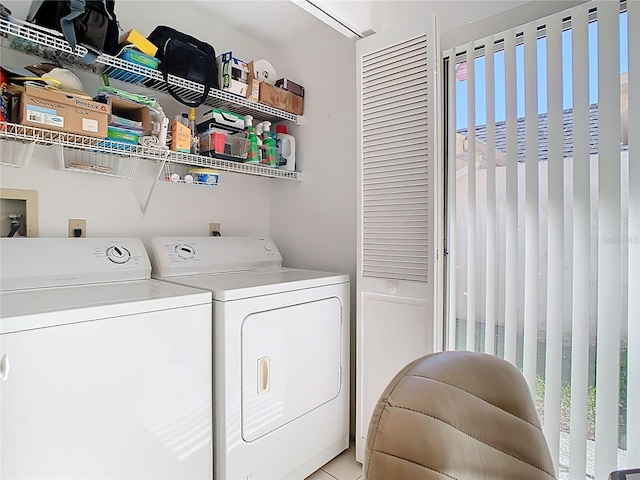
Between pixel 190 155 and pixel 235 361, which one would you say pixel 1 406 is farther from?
pixel 190 155

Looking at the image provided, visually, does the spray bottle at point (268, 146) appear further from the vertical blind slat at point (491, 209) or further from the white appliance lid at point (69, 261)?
the vertical blind slat at point (491, 209)

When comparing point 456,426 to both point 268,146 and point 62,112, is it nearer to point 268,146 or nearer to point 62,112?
point 62,112

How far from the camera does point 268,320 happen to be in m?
1.68

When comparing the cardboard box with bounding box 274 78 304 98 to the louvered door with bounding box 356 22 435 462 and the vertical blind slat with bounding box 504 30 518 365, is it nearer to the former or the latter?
the louvered door with bounding box 356 22 435 462

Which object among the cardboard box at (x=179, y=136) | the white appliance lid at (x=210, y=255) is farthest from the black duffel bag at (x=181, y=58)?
the white appliance lid at (x=210, y=255)

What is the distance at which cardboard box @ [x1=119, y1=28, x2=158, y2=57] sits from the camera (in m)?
1.65

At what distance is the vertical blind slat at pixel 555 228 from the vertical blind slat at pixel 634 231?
0.22m

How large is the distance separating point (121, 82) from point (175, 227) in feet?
2.66

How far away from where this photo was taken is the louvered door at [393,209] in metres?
1.74

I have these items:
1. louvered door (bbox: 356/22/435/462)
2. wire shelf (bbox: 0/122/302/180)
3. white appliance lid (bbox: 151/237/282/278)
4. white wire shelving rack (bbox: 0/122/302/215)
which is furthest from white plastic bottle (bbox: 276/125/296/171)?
louvered door (bbox: 356/22/435/462)

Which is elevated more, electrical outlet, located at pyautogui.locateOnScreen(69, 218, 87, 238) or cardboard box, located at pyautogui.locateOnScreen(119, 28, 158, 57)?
cardboard box, located at pyautogui.locateOnScreen(119, 28, 158, 57)

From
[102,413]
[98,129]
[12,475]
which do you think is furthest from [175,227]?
[12,475]

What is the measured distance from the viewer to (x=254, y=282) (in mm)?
1762

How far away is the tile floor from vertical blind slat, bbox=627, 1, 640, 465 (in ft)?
4.05
